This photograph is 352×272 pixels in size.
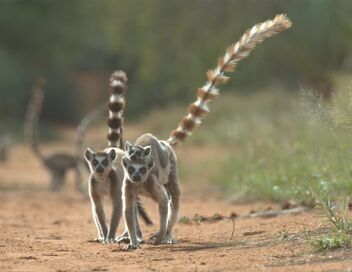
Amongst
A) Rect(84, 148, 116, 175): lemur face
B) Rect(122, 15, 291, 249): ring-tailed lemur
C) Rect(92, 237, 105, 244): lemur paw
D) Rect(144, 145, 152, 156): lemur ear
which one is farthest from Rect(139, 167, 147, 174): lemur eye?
Rect(92, 237, 105, 244): lemur paw

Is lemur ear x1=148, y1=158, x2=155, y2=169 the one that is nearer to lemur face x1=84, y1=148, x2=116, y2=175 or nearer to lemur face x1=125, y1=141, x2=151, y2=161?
lemur face x1=125, y1=141, x2=151, y2=161

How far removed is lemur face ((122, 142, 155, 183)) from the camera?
7711 mm

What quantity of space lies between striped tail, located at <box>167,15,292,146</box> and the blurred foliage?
15357 millimetres

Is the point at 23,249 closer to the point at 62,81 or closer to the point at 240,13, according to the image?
the point at 240,13

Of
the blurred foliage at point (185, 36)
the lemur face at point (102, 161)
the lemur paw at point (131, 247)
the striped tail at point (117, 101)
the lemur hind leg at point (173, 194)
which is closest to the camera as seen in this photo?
the lemur paw at point (131, 247)

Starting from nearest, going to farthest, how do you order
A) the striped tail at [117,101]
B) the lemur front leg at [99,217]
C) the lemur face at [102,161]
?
the lemur face at [102,161] → the lemur front leg at [99,217] → the striped tail at [117,101]

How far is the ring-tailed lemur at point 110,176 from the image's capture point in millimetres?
8547

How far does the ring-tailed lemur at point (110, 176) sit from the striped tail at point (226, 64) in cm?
63

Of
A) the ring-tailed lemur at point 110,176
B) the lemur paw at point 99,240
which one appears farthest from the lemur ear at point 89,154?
the lemur paw at point 99,240

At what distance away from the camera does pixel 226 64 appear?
28.0 ft

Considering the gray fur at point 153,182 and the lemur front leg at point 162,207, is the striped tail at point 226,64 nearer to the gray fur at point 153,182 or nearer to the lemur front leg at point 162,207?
the gray fur at point 153,182

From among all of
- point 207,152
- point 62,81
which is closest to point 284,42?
point 207,152

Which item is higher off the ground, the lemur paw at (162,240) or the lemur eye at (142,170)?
the lemur eye at (142,170)

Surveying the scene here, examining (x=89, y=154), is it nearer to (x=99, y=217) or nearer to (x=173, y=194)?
(x=99, y=217)
